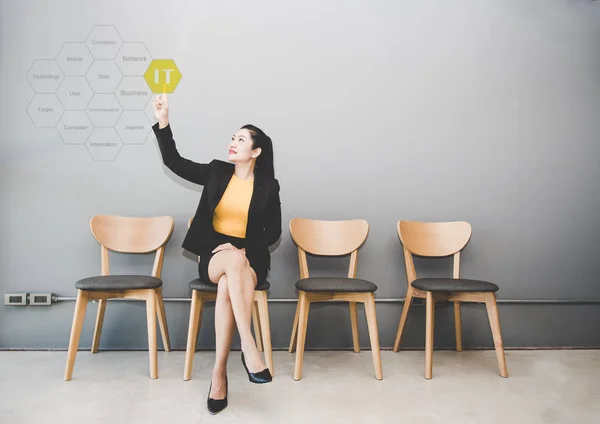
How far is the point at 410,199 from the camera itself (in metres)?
3.07

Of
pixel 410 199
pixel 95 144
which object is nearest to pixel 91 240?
pixel 95 144

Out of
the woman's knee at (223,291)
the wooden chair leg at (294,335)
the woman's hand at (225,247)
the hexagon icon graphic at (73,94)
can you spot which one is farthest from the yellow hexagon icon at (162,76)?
the wooden chair leg at (294,335)

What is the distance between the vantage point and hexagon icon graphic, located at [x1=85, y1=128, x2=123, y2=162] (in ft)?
9.73

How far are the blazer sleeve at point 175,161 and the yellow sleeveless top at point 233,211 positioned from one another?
0.17 m

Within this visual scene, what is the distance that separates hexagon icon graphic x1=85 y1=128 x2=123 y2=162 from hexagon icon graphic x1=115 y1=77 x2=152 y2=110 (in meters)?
0.21

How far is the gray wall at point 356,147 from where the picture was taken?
115 inches

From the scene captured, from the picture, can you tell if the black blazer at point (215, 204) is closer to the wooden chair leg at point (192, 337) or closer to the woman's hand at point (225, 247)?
the woman's hand at point (225, 247)

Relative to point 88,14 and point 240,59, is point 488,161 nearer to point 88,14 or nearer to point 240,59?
point 240,59

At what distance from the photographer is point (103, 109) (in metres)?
2.97

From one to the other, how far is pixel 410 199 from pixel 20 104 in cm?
259

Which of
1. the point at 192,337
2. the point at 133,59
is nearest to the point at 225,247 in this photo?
the point at 192,337

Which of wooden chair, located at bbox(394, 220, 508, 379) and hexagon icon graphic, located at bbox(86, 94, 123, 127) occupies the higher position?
hexagon icon graphic, located at bbox(86, 94, 123, 127)

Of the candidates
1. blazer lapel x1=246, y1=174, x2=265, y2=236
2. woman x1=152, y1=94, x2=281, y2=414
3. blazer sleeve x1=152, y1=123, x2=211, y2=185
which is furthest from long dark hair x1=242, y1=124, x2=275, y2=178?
blazer sleeve x1=152, y1=123, x2=211, y2=185

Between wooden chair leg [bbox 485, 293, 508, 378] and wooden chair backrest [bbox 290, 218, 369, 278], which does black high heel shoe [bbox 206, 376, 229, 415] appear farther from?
wooden chair leg [bbox 485, 293, 508, 378]
